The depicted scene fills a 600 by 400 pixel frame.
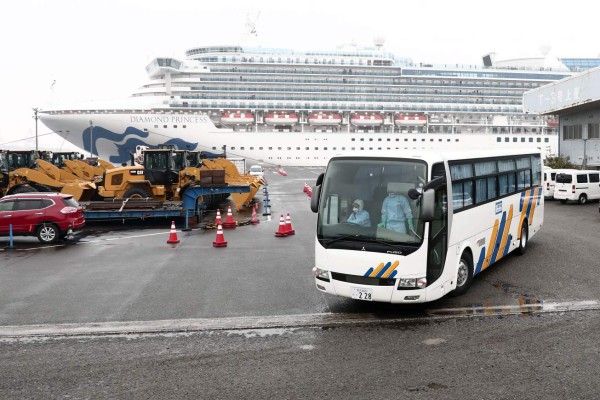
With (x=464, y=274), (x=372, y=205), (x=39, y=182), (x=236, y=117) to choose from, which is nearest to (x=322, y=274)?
(x=372, y=205)

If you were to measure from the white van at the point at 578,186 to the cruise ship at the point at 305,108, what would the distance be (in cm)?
4034

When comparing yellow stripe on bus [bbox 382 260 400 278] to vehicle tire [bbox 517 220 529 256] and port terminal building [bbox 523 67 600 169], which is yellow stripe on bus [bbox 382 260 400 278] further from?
port terminal building [bbox 523 67 600 169]

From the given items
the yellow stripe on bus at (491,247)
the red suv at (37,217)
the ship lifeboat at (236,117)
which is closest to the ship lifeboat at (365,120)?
the ship lifeboat at (236,117)

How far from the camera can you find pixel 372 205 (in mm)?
7906

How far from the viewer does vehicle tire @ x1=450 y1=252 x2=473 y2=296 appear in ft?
29.0

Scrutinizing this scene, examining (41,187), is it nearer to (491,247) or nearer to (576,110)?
(491,247)

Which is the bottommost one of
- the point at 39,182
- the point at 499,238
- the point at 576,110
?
the point at 499,238

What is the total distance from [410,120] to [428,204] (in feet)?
205

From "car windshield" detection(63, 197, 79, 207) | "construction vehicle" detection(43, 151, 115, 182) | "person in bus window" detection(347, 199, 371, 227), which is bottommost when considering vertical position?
"car windshield" detection(63, 197, 79, 207)

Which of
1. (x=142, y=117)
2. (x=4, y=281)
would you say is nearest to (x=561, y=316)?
(x=4, y=281)

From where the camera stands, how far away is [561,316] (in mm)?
7789

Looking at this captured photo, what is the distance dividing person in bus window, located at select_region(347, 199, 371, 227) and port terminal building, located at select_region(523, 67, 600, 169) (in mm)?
23984

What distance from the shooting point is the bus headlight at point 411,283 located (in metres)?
7.57

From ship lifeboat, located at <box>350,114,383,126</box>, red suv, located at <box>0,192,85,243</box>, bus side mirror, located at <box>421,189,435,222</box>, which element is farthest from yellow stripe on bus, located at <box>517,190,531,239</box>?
ship lifeboat, located at <box>350,114,383,126</box>
